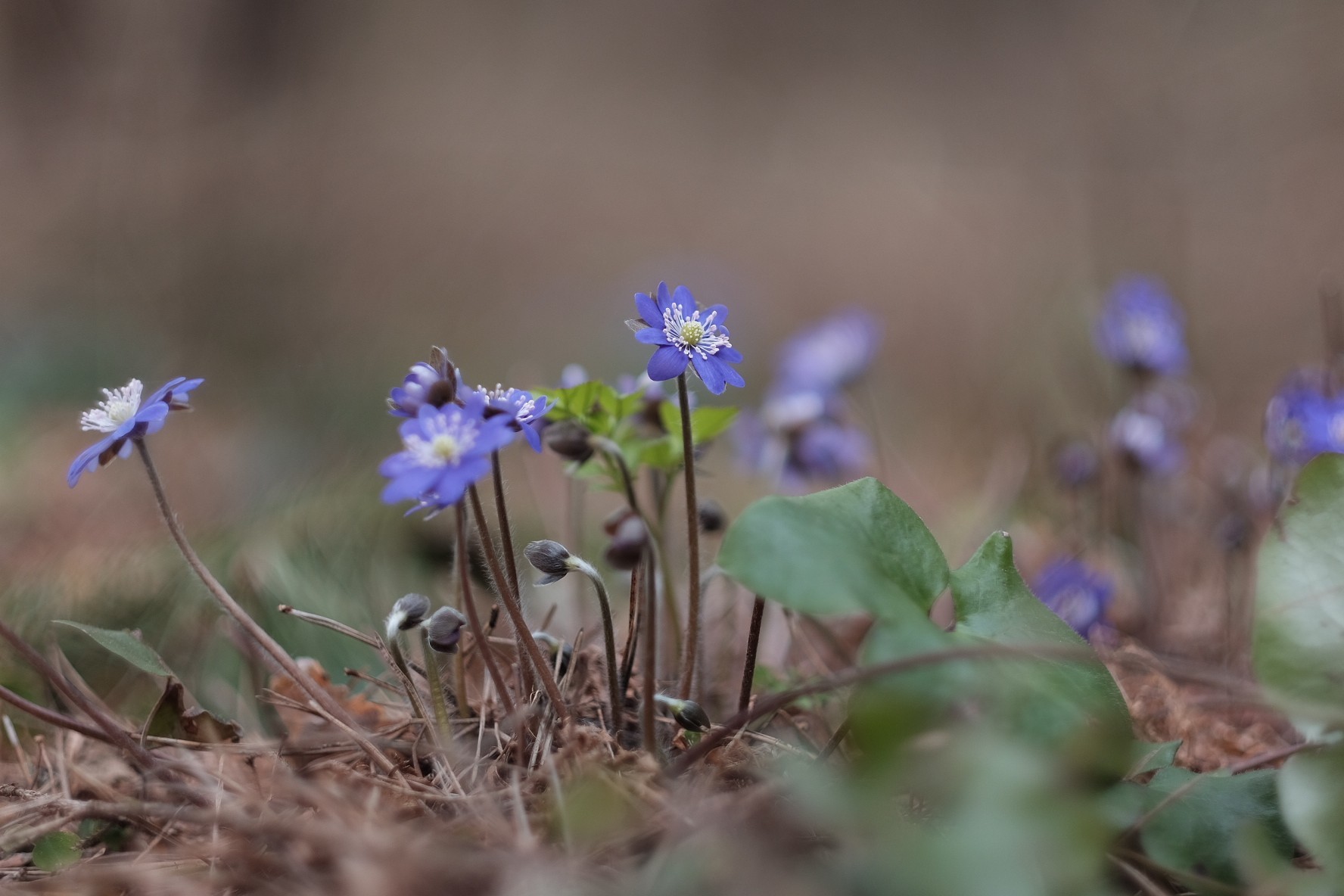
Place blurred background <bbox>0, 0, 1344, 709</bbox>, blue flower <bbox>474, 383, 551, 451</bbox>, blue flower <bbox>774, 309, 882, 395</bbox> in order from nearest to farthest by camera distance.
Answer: blue flower <bbox>474, 383, 551, 451</bbox>, blue flower <bbox>774, 309, 882, 395</bbox>, blurred background <bbox>0, 0, 1344, 709</bbox>

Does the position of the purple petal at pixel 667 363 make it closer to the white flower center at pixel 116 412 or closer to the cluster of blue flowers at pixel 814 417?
the white flower center at pixel 116 412

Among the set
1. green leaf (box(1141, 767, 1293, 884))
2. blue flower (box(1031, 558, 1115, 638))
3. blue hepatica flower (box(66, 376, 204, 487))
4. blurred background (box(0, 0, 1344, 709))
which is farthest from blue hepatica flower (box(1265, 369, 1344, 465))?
blue hepatica flower (box(66, 376, 204, 487))

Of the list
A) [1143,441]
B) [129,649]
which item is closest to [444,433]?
[129,649]

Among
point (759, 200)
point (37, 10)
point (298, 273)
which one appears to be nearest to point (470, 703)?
point (298, 273)

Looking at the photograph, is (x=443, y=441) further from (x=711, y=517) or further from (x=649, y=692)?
(x=711, y=517)

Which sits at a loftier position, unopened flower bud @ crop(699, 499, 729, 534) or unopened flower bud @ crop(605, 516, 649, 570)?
unopened flower bud @ crop(605, 516, 649, 570)

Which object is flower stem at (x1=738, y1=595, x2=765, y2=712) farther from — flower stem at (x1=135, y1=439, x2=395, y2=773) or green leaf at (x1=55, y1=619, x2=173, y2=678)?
green leaf at (x1=55, y1=619, x2=173, y2=678)

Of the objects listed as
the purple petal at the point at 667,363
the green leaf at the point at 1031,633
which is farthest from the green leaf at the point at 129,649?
the green leaf at the point at 1031,633
